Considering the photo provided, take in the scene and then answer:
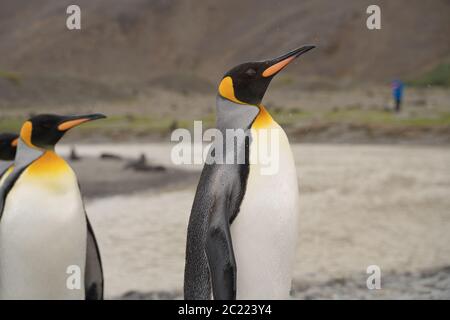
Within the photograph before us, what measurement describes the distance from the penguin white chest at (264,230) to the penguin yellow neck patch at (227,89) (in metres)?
0.16

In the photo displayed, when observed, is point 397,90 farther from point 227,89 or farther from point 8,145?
point 227,89

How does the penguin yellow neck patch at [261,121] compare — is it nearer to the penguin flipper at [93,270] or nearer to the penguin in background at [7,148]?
the penguin flipper at [93,270]

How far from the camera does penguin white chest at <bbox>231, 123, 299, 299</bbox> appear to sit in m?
2.47

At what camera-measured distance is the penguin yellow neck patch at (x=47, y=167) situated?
3111 mm

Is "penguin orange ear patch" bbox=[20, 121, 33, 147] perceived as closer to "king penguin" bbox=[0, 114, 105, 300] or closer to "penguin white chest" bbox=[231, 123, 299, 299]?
"king penguin" bbox=[0, 114, 105, 300]

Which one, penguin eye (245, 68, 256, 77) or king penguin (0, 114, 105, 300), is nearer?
penguin eye (245, 68, 256, 77)

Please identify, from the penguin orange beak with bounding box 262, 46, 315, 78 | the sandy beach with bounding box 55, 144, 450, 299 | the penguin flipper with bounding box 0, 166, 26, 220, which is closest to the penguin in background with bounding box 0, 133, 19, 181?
the penguin flipper with bounding box 0, 166, 26, 220

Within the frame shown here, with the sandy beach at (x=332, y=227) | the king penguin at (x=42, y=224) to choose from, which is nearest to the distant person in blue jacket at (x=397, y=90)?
the sandy beach at (x=332, y=227)

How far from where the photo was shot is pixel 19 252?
313 centimetres

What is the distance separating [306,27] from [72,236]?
186ft

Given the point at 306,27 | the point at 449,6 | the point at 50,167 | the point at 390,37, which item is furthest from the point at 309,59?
the point at 50,167

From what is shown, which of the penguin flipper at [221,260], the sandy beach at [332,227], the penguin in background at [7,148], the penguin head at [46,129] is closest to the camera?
the penguin flipper at [221,260]

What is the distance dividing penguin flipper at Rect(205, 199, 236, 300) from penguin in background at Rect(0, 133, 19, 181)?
2.03 metres

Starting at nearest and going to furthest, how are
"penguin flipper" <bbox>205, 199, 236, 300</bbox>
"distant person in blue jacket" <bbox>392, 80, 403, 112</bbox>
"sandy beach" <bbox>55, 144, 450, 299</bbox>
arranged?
1. "penguin flipper" <bbox>205, 199, 236, 300</bbox>
2. "sandy beach" <bbox>55, 144, 450, 299</bbox>
3. "distant person in blue jacket" <bbox>392, 80, 403, 112</bbox>
